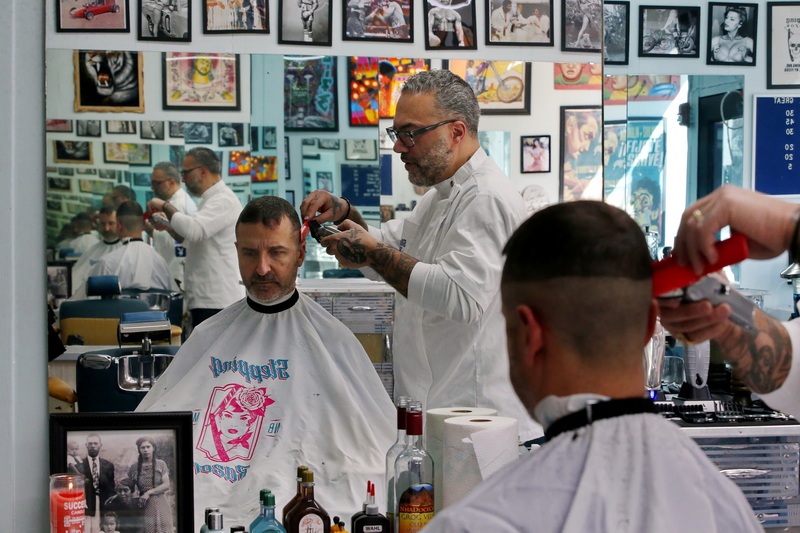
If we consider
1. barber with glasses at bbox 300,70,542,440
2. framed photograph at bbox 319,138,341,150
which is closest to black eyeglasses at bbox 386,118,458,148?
barber with glasses at bbox 300,70,542,440

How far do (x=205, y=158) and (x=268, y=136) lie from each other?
0.19 m

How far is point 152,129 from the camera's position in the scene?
7.92ft

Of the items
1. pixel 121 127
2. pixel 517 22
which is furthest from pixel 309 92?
pixel 517 22

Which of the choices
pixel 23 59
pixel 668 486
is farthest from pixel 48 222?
pixel 668 486

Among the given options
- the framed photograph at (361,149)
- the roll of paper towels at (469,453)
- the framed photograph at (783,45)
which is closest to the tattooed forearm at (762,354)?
the roll of paper towels at (469,453)

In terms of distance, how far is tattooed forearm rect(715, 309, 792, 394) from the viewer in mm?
1601

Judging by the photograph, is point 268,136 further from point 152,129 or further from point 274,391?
point 274,391

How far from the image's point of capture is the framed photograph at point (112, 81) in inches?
92.4

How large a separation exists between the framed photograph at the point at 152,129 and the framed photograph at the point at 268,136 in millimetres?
286

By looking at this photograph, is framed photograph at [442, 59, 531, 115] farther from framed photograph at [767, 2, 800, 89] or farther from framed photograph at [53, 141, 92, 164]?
framed photograph at [767, 2, 800, 89]

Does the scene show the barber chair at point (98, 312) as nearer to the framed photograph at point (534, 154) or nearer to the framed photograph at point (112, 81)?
the framed photograph at point (112, 81)

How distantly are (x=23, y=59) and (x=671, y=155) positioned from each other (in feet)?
7.40

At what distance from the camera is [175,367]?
2.42 meters

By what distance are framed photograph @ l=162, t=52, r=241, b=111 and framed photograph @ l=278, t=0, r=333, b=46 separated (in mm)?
169
